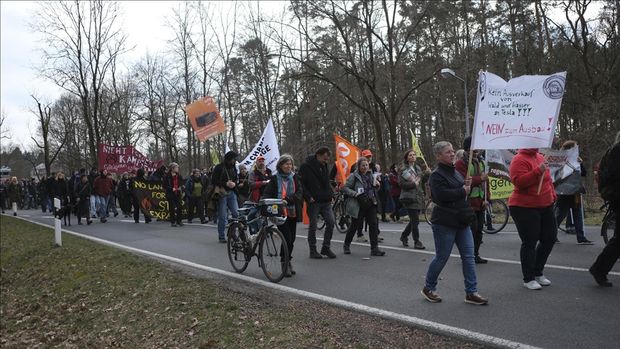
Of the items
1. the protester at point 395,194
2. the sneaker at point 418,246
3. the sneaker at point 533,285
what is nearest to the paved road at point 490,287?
the sneaker at point 533,285

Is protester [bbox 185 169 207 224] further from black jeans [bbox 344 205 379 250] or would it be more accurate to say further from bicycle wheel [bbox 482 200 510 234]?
bicycle wheel [bbox 482 200 510 234]

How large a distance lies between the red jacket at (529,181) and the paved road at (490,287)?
1.09 metres

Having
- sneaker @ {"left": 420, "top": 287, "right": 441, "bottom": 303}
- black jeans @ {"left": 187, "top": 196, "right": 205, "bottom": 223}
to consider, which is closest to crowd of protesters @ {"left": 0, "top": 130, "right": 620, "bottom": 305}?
sneaker @ {"left": 420, "top": 287, "right": 441, "bottom": 303}

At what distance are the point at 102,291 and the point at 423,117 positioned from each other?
112 ft

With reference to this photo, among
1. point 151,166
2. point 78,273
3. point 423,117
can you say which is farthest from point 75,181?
point 423,117

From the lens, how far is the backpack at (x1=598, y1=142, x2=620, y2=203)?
596 cm

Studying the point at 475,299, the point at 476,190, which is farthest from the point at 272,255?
Answer: the point at 476,190

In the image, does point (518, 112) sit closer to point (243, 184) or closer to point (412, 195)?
point (412, 195)

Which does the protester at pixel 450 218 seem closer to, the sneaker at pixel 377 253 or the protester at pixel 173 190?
the sneaker at pixel 377 253

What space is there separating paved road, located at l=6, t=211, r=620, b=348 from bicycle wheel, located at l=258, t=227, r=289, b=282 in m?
0.22

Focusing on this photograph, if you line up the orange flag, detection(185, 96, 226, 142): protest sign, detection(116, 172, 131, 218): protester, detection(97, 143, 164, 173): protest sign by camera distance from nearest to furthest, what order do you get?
the orange flag < detection(185, 96, 226, 142): protest sign < detection(97, 143, 164, 173): protest sign < detection(116, 172, 131, 218): protester

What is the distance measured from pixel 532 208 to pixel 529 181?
339 mm

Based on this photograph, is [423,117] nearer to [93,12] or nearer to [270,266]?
[93,12]

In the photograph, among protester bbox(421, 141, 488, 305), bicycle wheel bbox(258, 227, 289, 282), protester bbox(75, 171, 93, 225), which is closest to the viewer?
protester bbox(421, 141, 488, 305)
